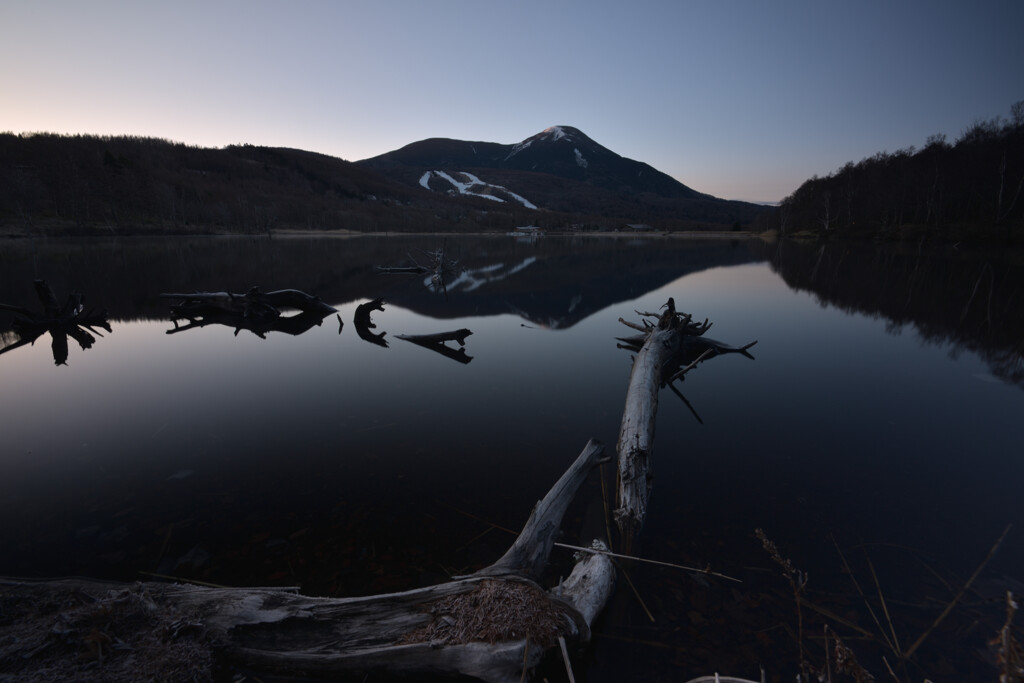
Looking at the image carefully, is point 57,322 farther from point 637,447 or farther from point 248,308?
point 637,447

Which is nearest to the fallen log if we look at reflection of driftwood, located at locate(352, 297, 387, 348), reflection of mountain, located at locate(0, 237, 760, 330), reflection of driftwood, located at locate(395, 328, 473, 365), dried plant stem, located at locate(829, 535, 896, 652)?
reflection of mountain, located at locate(0, 237, 760, 330)

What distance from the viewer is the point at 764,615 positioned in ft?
11.9

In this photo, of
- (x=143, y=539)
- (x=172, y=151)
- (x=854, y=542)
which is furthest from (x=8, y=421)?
(x=172, y=151)

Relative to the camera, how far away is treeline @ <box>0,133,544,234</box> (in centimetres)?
8531

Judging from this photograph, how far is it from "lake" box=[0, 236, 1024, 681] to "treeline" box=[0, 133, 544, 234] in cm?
9302

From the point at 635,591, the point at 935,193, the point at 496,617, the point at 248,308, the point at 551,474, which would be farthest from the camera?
the point at 935,193

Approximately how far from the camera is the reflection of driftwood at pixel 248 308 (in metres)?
16.6

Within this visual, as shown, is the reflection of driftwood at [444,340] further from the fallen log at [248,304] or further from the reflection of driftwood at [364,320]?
the fallen log at [248,304]

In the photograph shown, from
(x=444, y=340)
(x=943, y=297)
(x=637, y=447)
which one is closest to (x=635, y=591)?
(x=637, y=447)

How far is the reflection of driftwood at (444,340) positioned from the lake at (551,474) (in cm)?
35

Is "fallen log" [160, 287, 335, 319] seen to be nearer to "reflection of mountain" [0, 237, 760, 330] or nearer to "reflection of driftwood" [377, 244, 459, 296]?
"reflection of mountain" [0, 237, 760, 330]

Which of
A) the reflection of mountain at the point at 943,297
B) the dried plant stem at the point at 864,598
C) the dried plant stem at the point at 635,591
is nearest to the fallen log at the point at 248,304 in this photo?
the dried plant stem at the point at 635,591

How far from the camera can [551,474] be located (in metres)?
5.91

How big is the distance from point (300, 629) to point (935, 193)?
110 meters
